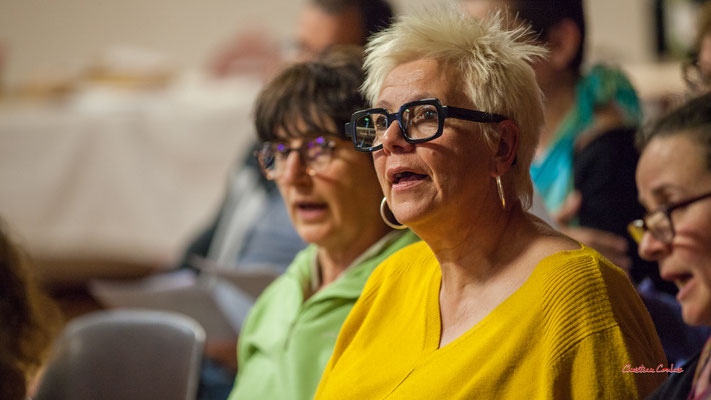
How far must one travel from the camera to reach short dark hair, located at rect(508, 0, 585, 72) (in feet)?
5.53

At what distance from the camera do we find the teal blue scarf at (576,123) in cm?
192

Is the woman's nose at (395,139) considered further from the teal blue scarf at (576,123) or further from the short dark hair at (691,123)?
the teal blue scarf at (576,123)

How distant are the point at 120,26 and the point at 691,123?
5.62 metres

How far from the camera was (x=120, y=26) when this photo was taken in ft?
20.5

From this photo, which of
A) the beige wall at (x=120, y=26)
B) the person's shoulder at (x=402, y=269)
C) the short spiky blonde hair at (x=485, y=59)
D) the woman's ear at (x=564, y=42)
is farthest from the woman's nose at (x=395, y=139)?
the beige wall at (x=120, y=26)

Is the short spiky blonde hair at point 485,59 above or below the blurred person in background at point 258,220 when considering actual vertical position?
above

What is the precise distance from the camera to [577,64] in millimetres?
1998

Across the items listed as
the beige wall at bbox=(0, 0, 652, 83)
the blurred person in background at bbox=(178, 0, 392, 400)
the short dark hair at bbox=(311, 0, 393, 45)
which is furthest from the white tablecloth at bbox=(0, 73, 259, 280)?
the short dark hair at bbox=(311, 0, 393, 45)

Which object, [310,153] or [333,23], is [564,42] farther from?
[333,23]

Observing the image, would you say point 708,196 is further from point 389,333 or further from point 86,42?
point 86,42

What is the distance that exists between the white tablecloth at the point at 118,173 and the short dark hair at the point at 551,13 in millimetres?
2745

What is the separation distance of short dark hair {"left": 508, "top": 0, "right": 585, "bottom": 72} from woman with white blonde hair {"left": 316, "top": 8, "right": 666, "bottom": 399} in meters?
0.42

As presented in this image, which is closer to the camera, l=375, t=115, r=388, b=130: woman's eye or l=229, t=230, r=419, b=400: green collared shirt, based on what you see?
l=375, t=115, r=388, b=130: woman's eye

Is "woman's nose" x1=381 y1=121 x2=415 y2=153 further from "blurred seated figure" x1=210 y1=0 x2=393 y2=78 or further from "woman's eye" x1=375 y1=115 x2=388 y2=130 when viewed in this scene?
"blurred seated figure" x1=210 y1=0 x2=393 y2=78
